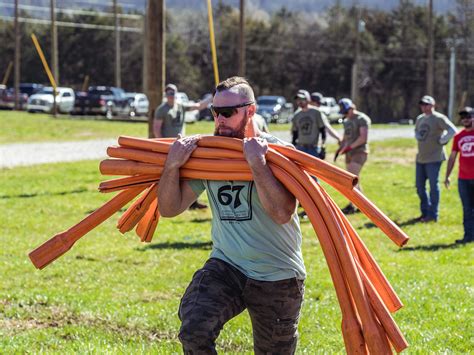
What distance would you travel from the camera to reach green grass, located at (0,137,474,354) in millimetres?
7094

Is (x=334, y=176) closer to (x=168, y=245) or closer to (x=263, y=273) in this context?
(x=263, y=273)

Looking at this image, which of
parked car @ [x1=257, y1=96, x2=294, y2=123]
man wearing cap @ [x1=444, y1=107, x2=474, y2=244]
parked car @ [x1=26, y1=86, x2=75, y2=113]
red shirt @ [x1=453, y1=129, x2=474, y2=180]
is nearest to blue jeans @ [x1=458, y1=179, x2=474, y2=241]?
man wearing cap @ [x1=444, y1=107, x2=474, y2=244]

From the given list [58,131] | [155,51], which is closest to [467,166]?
[155,51]

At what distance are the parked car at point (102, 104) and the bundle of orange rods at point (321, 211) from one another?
48220mm

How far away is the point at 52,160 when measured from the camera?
2481 cm

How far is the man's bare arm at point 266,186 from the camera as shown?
180 inches

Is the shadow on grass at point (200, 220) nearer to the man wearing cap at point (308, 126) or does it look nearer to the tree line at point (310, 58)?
the man wearing cap at point (308, 126)

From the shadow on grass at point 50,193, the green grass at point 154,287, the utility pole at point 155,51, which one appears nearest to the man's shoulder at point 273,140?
the green grass at point 154,287

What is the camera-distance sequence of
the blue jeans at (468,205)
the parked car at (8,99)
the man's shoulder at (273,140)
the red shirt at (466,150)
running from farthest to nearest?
the parked car at (8,99), the blue jeans at (468,205), the red shirt at (466,150), the man's shoulder at (273,140)

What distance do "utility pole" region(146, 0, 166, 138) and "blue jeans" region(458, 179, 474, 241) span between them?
6.33 metres

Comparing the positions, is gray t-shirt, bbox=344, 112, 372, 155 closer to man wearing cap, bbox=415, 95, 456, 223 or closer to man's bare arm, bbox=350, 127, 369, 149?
man's bare arm, bbox=350, 127, 369, 149

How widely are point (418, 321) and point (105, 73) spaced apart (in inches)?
2753

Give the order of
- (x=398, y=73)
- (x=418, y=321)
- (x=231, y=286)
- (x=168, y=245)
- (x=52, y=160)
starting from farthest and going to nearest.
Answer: (x=398, y=73) → (x=52, y=160) → (x=168, y=245) → (x=418, y=321) → (x=231, y=286)

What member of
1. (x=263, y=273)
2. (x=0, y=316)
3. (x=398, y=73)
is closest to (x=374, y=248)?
(x=0, y=316)
